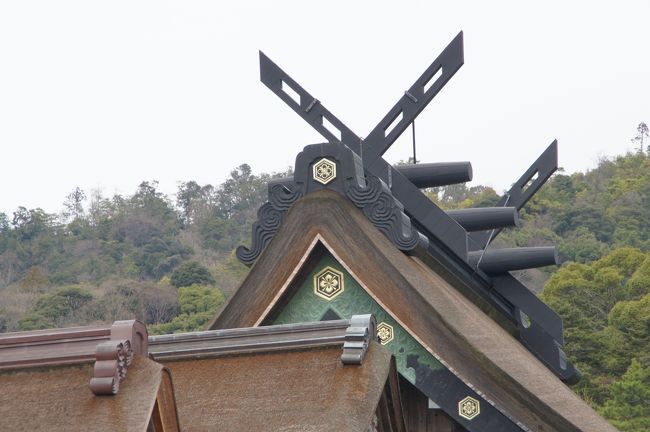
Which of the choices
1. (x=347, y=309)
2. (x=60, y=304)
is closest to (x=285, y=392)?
(x=347, y=309)

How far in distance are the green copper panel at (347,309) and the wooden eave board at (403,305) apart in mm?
132

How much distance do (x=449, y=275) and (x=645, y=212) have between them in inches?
1809

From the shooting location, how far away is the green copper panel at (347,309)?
1021cm

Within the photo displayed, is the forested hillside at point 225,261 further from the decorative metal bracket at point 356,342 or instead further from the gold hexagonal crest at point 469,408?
the decorative metal bracket at point 356,342

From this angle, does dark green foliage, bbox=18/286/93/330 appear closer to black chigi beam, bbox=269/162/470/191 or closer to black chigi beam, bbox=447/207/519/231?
black chigi beam, bbox=447/207/519/231

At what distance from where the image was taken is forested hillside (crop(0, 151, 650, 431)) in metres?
32.2

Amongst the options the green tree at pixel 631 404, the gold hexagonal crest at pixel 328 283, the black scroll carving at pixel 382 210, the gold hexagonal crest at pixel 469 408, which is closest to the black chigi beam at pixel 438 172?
the black scroll carving at pixel 382 210

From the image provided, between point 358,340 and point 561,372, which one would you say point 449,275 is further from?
point 358,340

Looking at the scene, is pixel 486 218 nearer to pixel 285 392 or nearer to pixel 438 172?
pixel 438 172

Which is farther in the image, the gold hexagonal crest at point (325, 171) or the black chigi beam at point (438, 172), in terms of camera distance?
the black chigi beam at point (438, 172)

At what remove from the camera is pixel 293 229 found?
10.7 m

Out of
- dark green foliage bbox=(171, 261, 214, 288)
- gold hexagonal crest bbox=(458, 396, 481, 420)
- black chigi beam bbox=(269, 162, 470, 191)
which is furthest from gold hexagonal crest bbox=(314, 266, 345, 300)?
dark green foliage bbox=(171, 261, 214, 288)

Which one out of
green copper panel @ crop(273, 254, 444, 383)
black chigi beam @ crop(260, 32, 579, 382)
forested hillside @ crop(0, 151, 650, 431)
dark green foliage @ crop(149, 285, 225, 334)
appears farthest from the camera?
dark green foliage @ crop(149, 285, 225, 334)

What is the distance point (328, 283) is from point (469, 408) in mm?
1512
